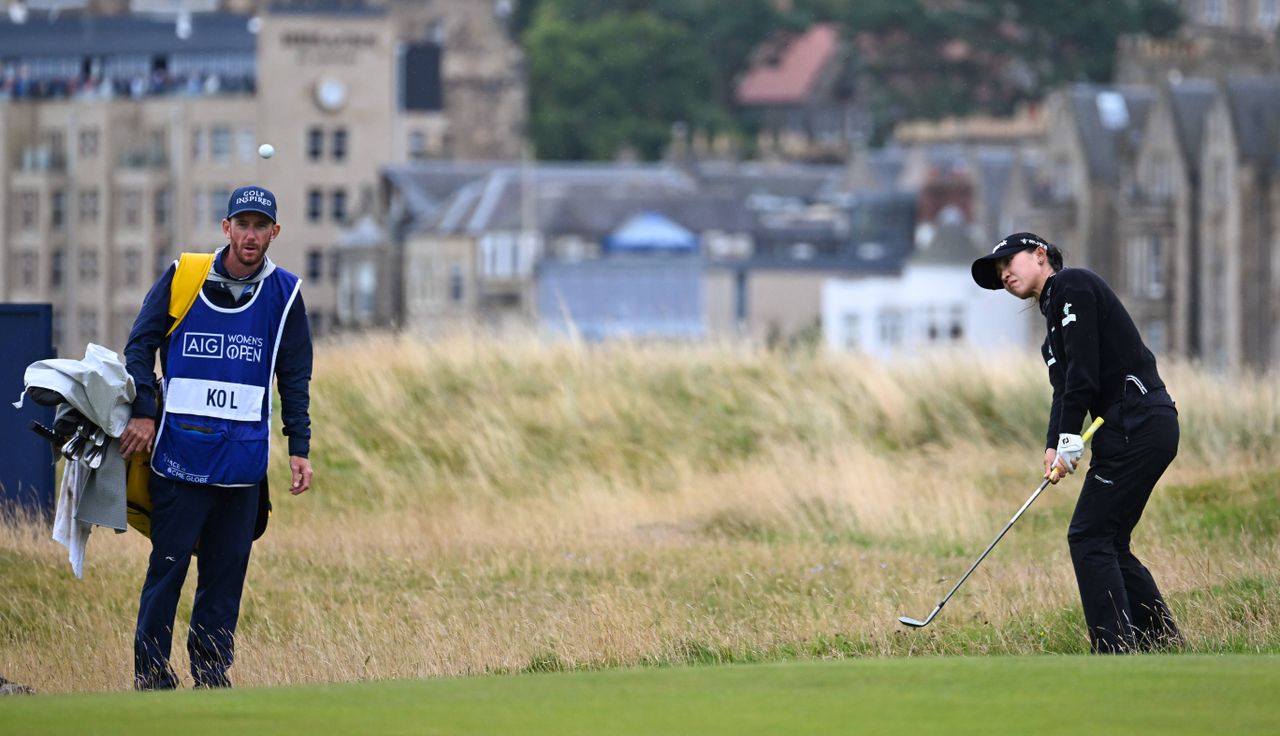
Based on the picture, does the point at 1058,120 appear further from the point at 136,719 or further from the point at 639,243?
the point at 136,719

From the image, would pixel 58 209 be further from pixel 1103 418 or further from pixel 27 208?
pixel 1103 418

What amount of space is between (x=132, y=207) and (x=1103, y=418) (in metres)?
91.6

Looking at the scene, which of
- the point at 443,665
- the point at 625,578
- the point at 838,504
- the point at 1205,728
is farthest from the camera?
the point at 838,504

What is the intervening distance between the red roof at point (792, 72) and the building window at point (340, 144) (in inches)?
1724

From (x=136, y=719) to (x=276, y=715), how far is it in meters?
0.44

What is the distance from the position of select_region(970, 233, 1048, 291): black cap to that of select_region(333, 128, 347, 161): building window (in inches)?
3623

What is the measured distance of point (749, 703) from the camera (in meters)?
8.12

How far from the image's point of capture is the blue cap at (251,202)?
9.92 metres

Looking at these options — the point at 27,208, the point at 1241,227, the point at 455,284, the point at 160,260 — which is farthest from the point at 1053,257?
the point at 27,208

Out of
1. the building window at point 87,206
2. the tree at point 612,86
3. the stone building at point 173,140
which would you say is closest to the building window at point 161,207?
the stone building at point 173,140

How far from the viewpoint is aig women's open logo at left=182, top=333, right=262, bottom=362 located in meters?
9.96

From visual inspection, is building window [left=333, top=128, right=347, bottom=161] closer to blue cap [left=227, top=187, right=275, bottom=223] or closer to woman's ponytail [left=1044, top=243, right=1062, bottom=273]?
woman's ponytail [left=1044, top=243, right=1062, bottom=273]

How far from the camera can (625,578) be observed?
14.0 meters

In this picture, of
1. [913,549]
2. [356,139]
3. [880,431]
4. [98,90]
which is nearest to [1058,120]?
[356,139]
